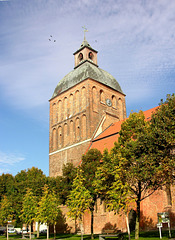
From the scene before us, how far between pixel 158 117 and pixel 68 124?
2176 cm

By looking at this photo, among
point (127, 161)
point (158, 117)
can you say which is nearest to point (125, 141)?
point (127, 161)

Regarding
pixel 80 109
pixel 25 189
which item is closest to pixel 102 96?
pixel 80 109

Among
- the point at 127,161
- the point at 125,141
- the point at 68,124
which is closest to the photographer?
the point at 127,161

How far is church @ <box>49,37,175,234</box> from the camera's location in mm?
34344

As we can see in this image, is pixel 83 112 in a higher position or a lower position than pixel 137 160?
higher

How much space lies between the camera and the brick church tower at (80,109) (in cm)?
3519

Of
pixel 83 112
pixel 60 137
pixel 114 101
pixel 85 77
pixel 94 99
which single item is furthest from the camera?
pixel 114 101

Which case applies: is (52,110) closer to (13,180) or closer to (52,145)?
(52,145)

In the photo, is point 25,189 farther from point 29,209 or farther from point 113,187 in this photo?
point 113,187

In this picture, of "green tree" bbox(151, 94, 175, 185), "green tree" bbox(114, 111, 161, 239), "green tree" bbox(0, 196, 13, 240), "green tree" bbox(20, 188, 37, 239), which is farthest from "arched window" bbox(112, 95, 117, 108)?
"green tree" bbox(151, 94, 175, 185)

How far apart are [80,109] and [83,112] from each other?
973 mm

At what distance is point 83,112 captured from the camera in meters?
35.9

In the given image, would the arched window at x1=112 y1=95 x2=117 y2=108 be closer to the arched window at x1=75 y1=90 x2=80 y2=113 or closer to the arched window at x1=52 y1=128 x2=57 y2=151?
the arched window at x1=75 y1=90 x2=80 y2=113

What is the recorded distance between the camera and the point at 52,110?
4162 centimetres
